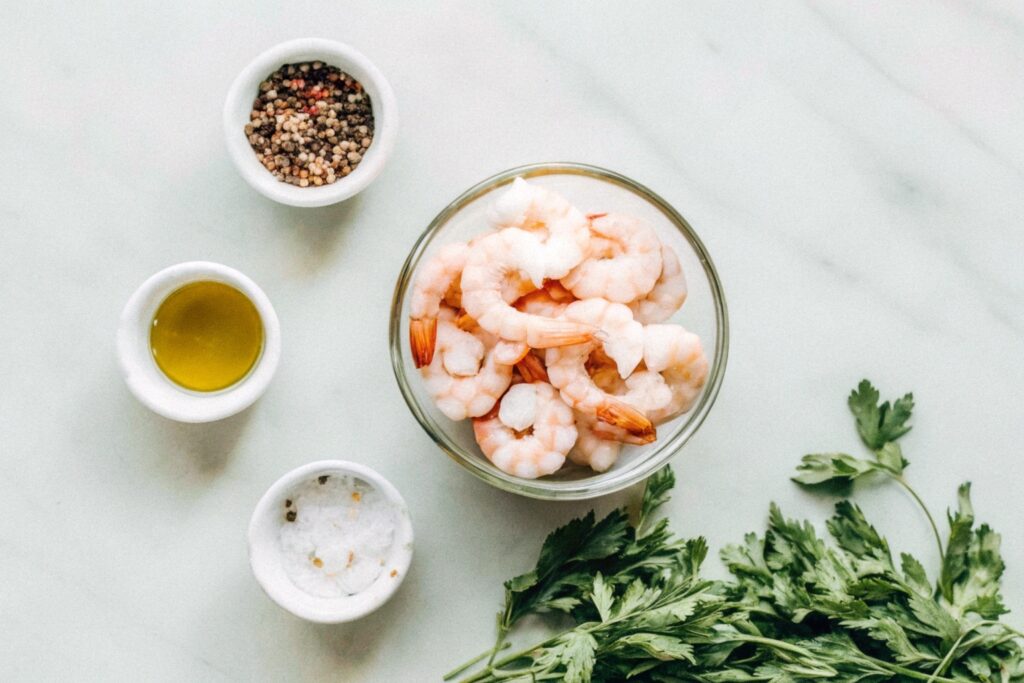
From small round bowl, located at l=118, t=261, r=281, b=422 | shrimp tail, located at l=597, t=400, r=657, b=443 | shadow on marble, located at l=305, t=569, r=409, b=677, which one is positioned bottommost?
shadow on marble, located at l=305, t=569, r=409, b=677

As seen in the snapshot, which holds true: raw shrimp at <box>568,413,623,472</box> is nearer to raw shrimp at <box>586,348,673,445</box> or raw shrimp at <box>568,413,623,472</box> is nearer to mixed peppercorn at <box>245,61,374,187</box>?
Answer: raw shrimp at <box>586,348,673,445</box>

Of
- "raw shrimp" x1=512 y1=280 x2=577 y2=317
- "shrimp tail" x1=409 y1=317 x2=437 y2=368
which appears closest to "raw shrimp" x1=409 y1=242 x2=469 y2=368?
"shrimp tail" x1=409 y1=317 x2=437 y2=368

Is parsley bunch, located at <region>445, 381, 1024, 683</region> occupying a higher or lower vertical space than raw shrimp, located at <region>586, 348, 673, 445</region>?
lower

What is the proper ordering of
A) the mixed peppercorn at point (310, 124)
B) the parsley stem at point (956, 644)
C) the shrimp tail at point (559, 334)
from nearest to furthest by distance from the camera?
1. the shrimp tail at point (559, 334)
2. the parsley stem at point (956, 644)
3. the mixed peppercorn at point (310, 124)

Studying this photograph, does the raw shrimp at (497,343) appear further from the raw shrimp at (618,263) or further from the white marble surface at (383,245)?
the white marble surface at (383,245)

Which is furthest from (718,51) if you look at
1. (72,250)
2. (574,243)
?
(72,250)

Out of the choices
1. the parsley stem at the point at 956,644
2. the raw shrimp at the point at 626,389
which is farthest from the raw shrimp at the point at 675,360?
the parsley stem at the point at 956,644
